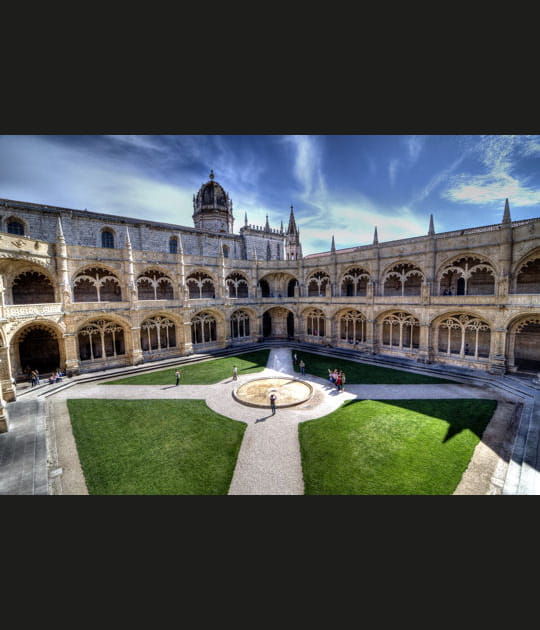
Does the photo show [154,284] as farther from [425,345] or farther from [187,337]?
[425,345]

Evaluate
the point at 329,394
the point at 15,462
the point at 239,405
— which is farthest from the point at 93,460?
the point at 329,394

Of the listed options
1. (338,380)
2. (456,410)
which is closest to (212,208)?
(338,380)

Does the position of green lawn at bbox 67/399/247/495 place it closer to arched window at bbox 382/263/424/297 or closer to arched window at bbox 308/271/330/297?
arched window at bbox 382/263/424/297

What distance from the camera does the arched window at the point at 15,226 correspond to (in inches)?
827

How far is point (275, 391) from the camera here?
17359 millimetres

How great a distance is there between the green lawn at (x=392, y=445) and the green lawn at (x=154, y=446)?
3.28m

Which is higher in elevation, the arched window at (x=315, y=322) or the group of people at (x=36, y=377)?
the arched window at (x=315, y=322)

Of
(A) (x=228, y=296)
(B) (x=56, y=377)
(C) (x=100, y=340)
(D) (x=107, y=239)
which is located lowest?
(B) (x=56, y=377)

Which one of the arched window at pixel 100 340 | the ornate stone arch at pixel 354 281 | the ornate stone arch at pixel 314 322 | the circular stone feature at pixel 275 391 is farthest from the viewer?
the ornate stone arch at pixel 314 322

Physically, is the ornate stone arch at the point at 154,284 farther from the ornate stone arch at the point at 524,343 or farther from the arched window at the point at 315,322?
the ornate stone arch at the point at 524,343

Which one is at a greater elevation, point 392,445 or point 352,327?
point 352,327

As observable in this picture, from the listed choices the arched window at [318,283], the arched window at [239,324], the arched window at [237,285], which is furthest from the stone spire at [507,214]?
the arched window at [239,324]

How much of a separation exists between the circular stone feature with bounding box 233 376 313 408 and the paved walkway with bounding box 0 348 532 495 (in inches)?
15.4

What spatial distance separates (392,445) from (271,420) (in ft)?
18.1
